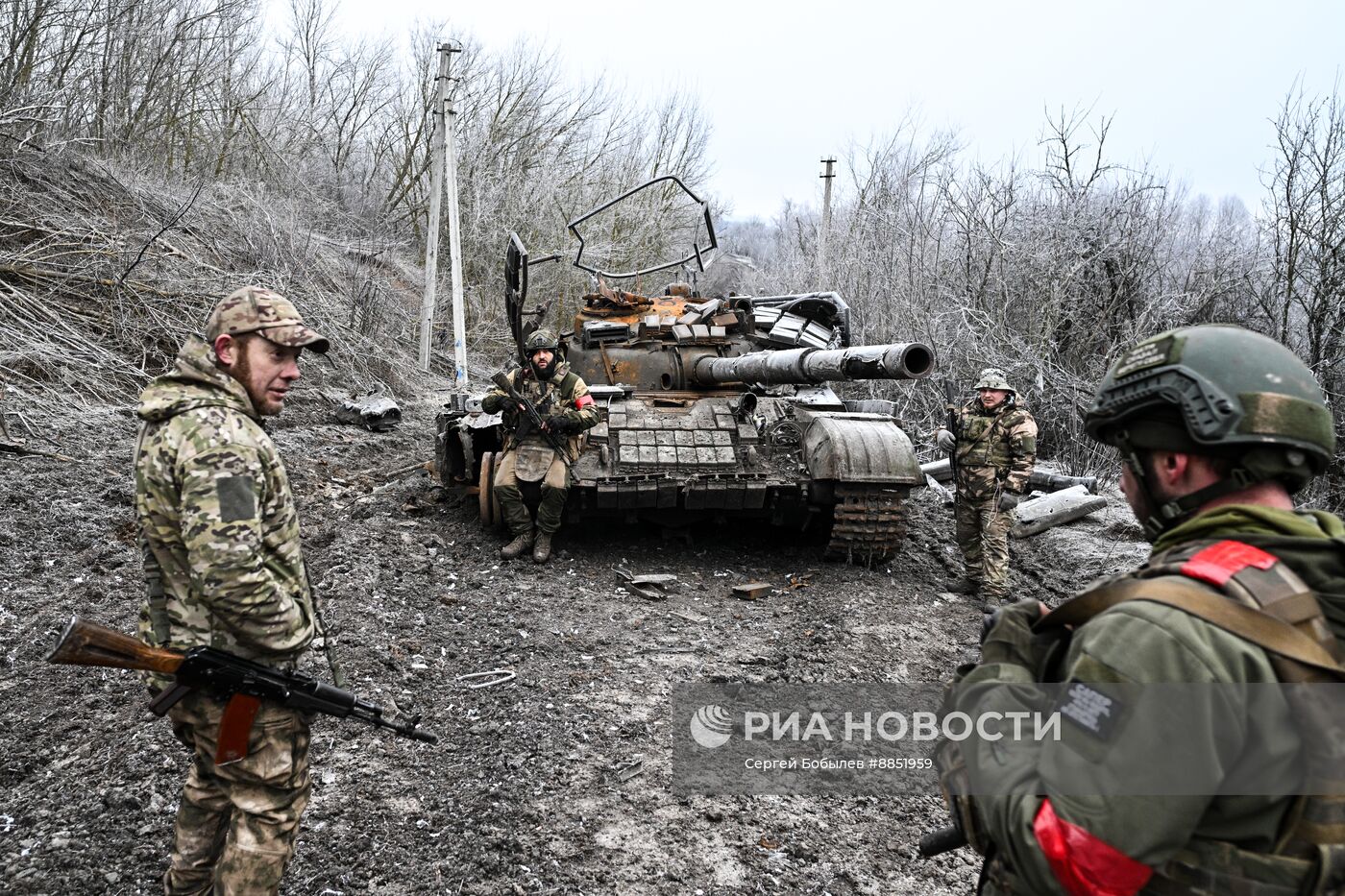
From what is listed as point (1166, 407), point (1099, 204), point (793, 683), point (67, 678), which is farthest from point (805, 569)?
point (1099, 204)

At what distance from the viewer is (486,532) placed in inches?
310

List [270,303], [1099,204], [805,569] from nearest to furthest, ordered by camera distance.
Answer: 1. [270,303]
2. [805,569]
3. [1099,204]

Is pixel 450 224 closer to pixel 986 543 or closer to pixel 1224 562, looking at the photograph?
pixel 986 543

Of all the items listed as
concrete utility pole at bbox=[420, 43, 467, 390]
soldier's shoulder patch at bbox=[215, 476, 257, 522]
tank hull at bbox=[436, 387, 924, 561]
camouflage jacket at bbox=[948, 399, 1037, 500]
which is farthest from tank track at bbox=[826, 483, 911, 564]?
→ concrete utility pole at bbox=[420, 43, 467, 390]

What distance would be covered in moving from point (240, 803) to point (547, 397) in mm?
4975

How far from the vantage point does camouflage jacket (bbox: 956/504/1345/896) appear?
1270 mm

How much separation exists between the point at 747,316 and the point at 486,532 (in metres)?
3.20

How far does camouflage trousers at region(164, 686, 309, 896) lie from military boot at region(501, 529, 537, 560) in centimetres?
456

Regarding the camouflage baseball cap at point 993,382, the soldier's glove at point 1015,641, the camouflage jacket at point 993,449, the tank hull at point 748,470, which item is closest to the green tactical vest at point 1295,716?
the soldier's glove at point 1015,641

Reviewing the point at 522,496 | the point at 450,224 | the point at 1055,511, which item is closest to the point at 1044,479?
the point at 1055,511

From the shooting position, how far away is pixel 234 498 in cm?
239

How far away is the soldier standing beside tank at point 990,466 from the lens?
6.75 m

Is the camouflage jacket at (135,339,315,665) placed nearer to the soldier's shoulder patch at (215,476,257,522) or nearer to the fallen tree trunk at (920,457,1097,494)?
the soldier's shoulder patch at (215,476,257,522)

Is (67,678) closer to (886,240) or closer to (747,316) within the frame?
(747,316)
